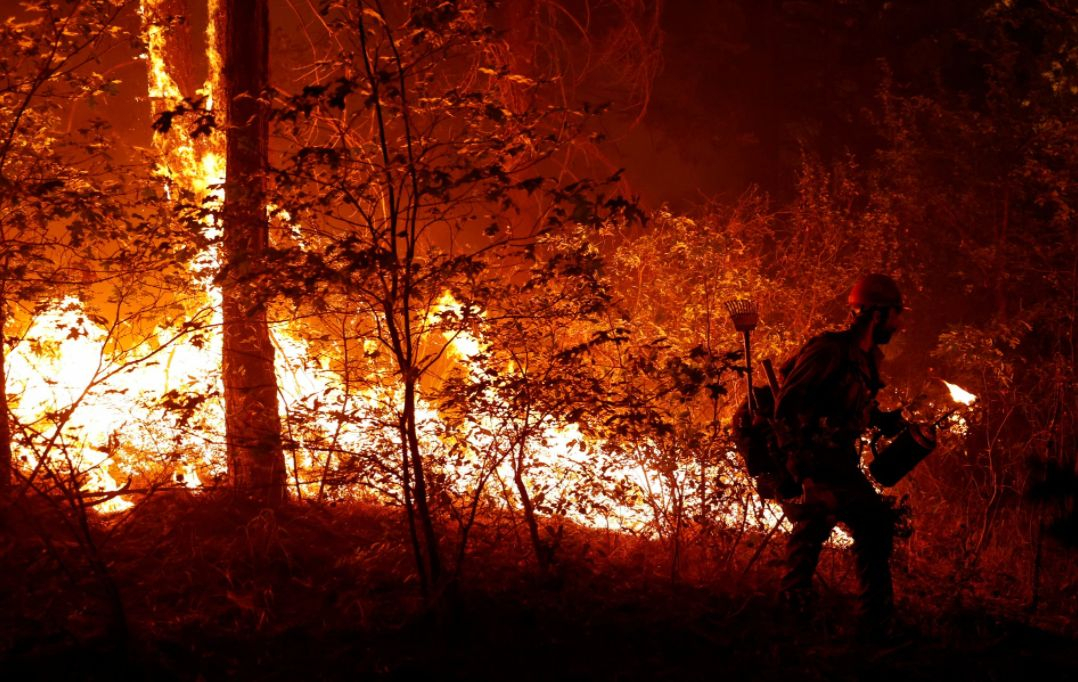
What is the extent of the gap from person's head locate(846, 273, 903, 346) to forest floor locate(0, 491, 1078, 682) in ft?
5.19

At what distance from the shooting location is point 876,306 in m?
5.06

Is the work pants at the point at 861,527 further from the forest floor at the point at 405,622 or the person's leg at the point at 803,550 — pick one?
the forest floor at the point at 405,622

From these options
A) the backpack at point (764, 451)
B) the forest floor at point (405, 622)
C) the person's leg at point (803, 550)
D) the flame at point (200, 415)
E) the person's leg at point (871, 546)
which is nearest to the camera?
the forest floor at point (405, 622)

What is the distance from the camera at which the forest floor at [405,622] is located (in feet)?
14.4

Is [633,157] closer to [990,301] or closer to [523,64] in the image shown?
[990,301]

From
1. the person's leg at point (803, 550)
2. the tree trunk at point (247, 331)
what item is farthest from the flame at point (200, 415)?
the person's leg at point (803, 550)

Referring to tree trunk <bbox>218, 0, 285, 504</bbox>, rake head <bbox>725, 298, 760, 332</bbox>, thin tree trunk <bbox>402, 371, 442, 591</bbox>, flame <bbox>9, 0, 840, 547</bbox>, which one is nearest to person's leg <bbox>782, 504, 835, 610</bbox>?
flame <bbox>9, 0, 840, 547</bbox>

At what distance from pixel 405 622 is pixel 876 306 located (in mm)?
3046

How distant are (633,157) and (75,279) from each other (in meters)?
15.1

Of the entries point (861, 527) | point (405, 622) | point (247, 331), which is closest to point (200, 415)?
point (247, 331)

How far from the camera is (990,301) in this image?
15.3 m

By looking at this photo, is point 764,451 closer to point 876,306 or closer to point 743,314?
point 743,314

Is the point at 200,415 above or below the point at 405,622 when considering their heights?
above

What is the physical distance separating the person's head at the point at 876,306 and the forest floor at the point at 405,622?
158 centimetres
